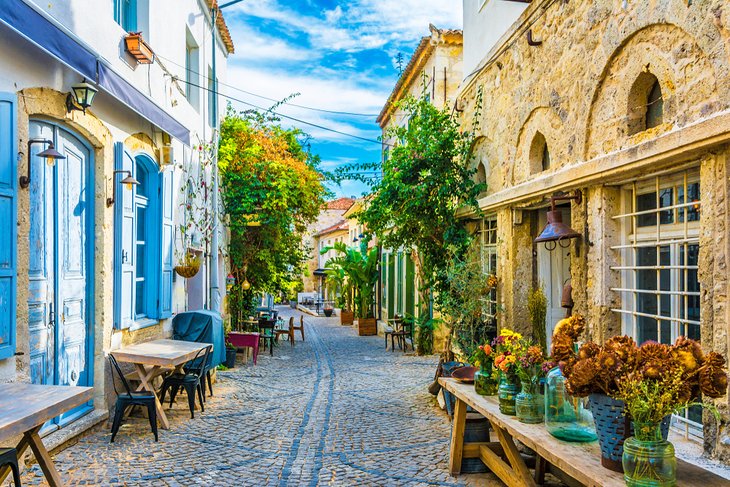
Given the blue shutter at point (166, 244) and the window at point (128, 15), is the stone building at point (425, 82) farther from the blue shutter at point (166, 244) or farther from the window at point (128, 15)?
the window at point (128, 15)

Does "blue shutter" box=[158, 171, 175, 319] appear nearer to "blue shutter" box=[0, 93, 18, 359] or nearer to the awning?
the awning

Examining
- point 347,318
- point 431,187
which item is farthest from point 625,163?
point 347,318

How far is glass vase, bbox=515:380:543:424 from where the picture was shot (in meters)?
4.29

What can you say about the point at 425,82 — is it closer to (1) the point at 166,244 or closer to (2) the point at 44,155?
(1) the point at 166,244

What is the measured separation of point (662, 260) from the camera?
5.12 metres

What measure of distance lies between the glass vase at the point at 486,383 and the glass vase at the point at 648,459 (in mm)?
2237

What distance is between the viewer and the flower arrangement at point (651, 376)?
2924mm

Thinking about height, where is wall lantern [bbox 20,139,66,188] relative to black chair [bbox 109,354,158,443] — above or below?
above

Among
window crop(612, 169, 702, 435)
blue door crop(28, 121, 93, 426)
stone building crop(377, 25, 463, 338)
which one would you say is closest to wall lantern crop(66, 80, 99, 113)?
blue door crop(28, 121, 93, 426)

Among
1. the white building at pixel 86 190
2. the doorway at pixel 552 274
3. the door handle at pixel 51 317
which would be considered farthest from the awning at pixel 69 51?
the doorway at pixel 552 274

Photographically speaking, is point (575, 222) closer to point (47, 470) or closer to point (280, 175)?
point (47, 470)

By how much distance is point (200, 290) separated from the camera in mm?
11758

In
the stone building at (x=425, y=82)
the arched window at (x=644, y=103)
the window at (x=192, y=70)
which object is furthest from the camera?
the stone building at (x=425, y=82)

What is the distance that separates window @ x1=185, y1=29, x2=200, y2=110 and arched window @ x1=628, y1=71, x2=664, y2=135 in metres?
7.87
